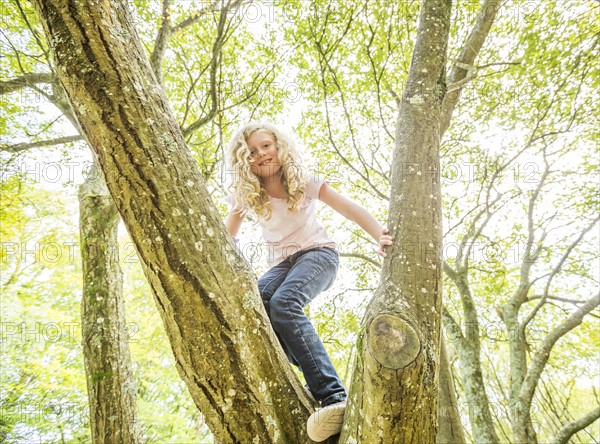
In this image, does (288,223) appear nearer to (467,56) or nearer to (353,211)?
(353,211)

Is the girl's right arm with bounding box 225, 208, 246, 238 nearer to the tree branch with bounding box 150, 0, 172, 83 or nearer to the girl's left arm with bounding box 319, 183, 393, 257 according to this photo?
the girl's left arm with bounding box 319, 183, 393, 257

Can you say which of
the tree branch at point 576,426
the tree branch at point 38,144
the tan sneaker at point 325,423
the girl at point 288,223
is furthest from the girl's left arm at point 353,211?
the tree branch at point 38,144

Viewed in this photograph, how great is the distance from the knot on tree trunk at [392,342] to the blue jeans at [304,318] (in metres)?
0.55

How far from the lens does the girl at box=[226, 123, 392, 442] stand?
1.60m

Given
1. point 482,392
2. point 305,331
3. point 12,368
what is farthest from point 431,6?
point 12,368

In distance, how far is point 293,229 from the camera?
7.49 feet

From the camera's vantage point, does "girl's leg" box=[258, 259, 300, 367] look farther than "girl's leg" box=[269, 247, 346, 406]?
Yes

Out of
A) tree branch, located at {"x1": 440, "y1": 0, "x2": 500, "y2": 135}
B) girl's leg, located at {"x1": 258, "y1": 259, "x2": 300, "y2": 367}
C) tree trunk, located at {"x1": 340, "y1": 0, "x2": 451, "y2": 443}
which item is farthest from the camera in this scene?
tree branch, located at {"x1": 440, "y1": 0, "x2": 500, "y2": 135}

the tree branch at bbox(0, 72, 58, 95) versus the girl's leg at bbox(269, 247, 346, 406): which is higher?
the tree branch at bbox(0, 72, 58, 95)

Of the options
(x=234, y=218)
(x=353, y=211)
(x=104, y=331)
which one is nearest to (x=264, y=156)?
(x=234, y=218)

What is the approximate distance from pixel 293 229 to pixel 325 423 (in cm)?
136

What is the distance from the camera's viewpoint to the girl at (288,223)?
5.25ft

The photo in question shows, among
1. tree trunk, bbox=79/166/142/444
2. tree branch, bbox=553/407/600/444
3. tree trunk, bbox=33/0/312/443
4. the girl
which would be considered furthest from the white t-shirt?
tree branch, bbox=553/407/600/444

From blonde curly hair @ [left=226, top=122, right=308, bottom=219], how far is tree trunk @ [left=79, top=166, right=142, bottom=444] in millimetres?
1565
